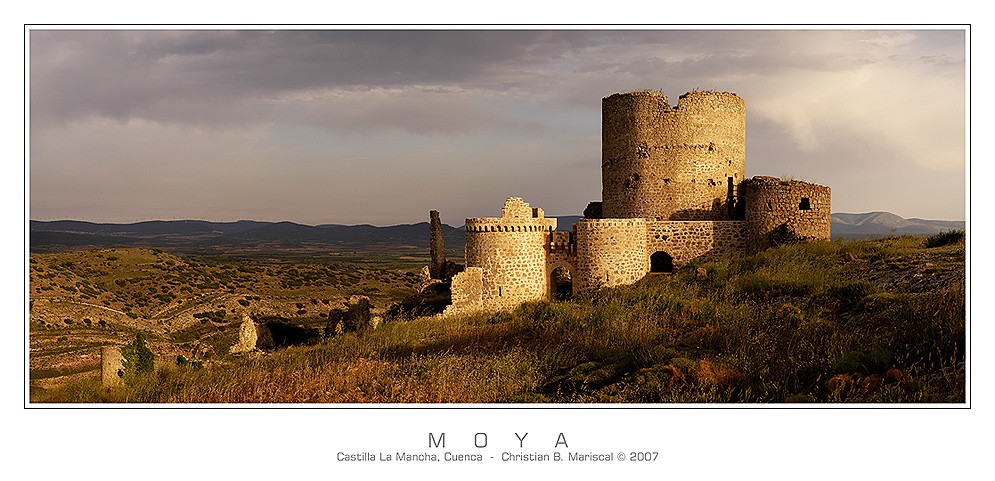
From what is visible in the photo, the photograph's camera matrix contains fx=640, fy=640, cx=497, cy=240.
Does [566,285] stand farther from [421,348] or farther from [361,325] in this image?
[421,348]

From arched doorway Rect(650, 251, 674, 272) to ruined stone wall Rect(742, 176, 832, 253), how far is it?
2.70 meters

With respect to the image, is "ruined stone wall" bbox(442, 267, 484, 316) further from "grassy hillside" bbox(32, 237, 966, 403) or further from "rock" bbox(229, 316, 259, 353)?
"rock" bbox(229, 316, 259, 353)

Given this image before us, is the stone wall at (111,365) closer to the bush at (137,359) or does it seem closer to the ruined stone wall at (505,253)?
the bush at (137,359)

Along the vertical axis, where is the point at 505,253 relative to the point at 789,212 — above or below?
below

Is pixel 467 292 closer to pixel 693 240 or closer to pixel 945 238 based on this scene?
pixel 693 240

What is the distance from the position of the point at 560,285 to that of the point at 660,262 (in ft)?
11.6

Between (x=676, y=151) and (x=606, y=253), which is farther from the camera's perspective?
(x=676, y=151)

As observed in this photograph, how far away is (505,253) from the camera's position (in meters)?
19.2

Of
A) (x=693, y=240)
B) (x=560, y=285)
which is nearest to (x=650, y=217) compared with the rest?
(x=693, y=240)

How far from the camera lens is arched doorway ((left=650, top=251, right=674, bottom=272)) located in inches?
832

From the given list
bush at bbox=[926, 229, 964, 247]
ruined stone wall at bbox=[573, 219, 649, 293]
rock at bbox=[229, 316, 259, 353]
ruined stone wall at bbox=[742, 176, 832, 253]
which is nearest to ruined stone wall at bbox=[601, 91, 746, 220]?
ruined stone wall at bbox=[742, 176, 832, 253]
